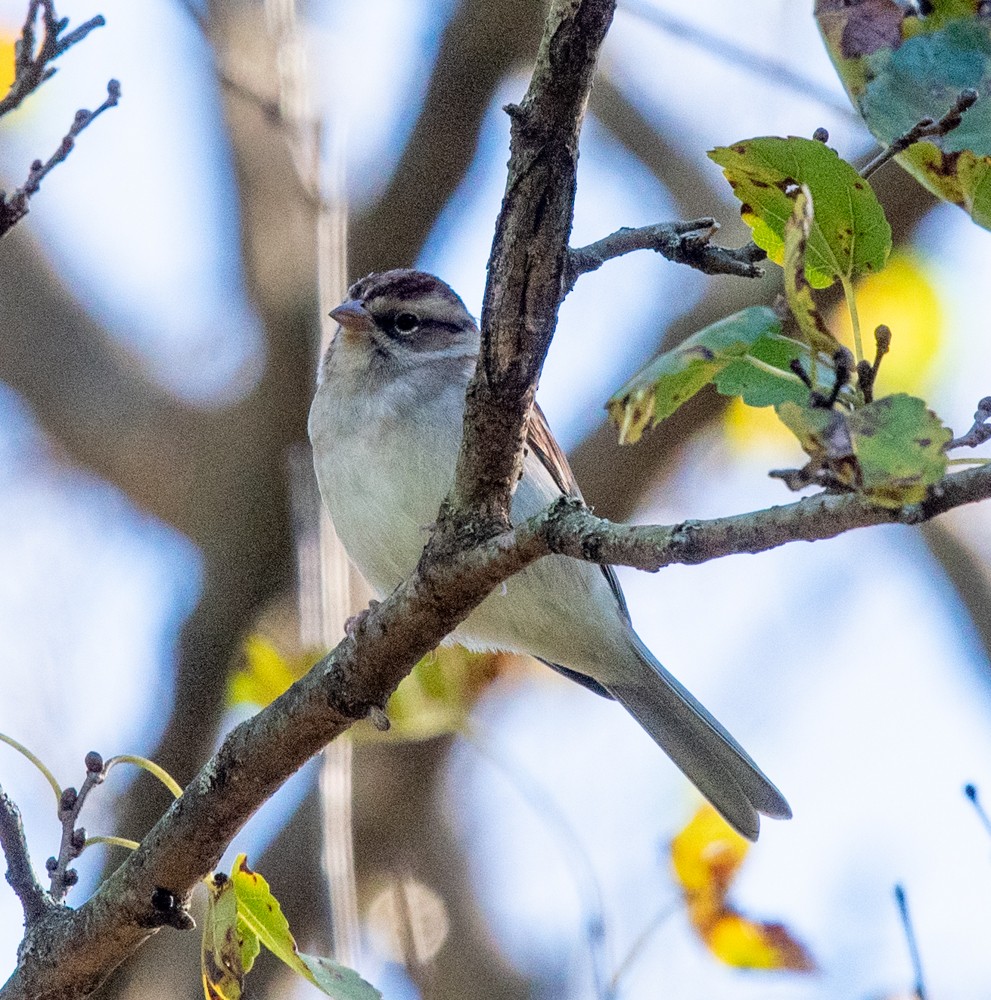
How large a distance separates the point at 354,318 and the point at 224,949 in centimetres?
208

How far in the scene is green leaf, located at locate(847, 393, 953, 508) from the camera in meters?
1.32

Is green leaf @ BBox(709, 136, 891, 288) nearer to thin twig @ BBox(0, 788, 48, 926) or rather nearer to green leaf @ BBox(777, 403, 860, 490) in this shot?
green leaf @ BBox(777, 403, 860, 490)

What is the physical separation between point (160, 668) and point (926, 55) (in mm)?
3379

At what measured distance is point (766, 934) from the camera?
309cm

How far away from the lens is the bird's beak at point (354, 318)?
3748 mm

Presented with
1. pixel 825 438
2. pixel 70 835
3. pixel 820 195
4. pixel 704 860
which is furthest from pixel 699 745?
pixel 825 438

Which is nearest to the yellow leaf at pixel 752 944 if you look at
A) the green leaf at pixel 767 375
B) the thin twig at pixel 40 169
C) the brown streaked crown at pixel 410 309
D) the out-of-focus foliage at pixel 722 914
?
the out-of-focus foliage at pixel 722 914

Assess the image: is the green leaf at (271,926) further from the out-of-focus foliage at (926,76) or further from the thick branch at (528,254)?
the out-of-focus foliage at (926,76)

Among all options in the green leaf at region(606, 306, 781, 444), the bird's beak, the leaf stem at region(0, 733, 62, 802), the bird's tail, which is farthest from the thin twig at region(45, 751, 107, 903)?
the bird's tail

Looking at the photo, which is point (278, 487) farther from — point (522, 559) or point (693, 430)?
point (522, 559)

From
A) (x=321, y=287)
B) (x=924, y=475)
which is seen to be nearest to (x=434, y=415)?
(x=321, y=287)

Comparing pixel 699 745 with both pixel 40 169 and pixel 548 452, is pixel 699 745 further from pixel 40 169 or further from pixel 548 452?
pixel 40 169

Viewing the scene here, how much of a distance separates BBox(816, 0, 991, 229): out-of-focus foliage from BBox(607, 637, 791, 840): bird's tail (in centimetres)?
235

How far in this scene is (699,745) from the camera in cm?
393
